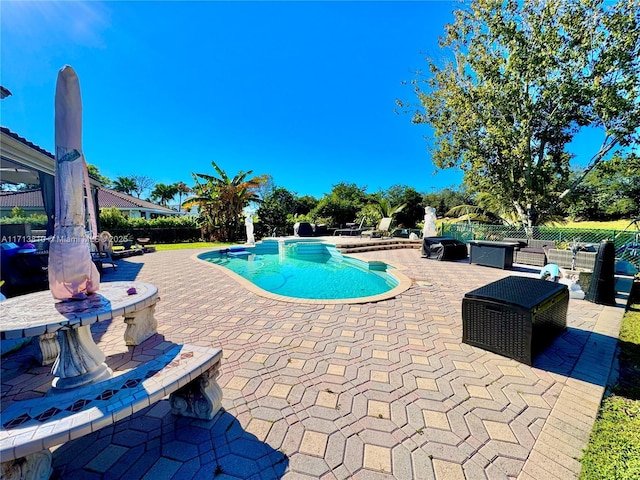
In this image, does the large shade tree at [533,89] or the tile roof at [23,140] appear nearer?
the tile roof at [23,140]

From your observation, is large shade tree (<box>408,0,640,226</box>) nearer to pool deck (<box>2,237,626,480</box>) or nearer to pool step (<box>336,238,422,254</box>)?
pool step (<box>336,238,422,254</box>)

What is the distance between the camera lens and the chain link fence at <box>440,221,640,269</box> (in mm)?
9207

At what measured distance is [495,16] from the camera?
1300 cm

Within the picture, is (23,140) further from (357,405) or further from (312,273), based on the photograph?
(357,405)

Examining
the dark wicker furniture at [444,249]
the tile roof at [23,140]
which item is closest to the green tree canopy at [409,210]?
the dark wicker furniture at [444,249]

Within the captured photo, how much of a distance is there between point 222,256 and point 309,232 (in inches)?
361

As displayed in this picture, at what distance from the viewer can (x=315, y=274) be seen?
9.77 meters

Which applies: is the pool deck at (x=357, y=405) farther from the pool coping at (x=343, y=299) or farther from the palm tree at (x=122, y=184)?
the palm tree at (x=122, y=184)

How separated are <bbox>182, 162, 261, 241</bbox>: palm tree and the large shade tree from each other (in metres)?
14.2

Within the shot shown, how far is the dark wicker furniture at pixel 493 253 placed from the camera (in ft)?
29.2

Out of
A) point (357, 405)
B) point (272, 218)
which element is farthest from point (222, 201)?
point (357, 405)

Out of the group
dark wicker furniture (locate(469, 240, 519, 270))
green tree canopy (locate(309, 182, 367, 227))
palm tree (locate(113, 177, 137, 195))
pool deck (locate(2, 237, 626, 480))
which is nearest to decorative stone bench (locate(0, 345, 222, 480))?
pool deck (locate(2, 237, 626, 480))

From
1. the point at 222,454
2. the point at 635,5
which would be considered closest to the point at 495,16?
the point at 635,5

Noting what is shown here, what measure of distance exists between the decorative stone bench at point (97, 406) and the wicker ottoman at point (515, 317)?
10.5 ft
